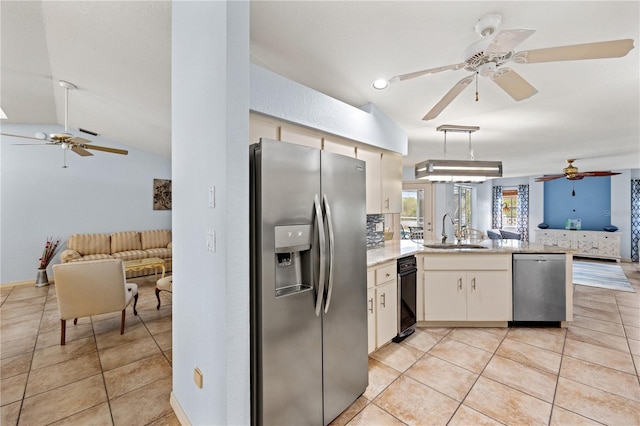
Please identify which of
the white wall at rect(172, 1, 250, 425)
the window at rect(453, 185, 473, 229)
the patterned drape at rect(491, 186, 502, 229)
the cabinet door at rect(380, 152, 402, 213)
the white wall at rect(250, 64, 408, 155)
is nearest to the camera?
the white wall at rect(172, 1, 250, 425)

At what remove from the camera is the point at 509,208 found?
943 centimetres

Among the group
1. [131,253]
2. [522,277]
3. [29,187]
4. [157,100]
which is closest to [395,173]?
[522,277]

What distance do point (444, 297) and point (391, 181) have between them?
4.72 feet

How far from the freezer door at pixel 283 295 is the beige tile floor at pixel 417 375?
50 cm

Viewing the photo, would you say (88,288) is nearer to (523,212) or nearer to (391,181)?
(391,181)

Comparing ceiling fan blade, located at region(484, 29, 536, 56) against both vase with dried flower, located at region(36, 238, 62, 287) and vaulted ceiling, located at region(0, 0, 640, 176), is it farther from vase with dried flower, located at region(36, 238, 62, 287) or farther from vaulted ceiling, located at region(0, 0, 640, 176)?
vase with dried flower, located at region(36, 238, 62, 287)

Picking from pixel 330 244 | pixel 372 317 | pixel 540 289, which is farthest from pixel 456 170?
pixel 330 244

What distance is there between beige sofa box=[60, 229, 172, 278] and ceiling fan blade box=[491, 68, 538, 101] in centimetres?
599

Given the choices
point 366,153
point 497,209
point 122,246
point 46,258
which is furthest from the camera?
point 497,209

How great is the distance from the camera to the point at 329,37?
2.02 metres

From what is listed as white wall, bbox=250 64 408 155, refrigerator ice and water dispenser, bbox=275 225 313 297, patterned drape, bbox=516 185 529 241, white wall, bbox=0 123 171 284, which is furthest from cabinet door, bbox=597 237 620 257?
white wall, bbox=0 123 171 284

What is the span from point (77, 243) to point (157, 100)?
3.62 meters

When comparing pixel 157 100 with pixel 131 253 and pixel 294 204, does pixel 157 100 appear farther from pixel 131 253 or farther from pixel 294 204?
pixel 131 253

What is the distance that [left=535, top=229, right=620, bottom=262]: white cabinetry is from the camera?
7.12m
